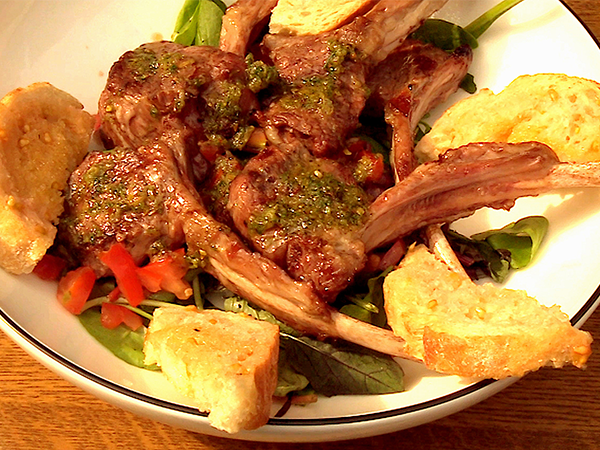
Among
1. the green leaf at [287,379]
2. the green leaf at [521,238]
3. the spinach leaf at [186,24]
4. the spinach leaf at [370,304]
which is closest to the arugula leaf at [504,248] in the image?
the green leaf at [521,238]

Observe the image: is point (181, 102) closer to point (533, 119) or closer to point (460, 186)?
point (460, 186)

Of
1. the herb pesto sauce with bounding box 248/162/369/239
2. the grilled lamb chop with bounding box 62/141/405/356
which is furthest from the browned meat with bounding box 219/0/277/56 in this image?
the herb pesto sauce with bounding box 248/162/369/239

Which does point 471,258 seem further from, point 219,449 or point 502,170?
point 219,449

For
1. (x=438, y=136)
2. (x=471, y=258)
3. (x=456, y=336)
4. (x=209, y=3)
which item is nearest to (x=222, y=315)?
(x=456, y=336)

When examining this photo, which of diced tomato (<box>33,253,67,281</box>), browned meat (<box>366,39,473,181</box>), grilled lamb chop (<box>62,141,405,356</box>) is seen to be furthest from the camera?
browned meat (<box>366,39,473,181</box>)

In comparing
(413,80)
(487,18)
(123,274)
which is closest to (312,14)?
(413,80)

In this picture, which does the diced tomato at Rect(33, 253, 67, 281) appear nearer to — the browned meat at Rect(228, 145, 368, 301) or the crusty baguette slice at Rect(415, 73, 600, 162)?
the browned meat at Rect(228, 145, 368, 301)
